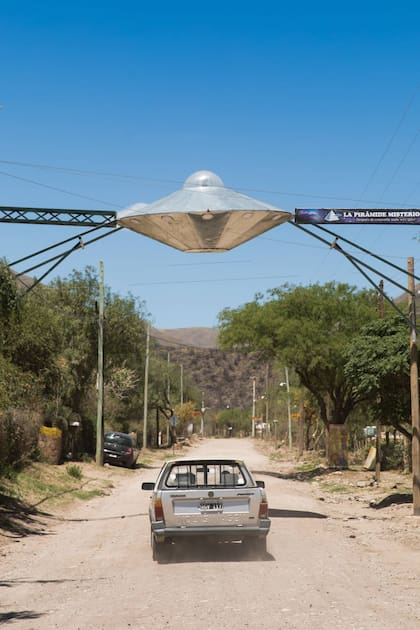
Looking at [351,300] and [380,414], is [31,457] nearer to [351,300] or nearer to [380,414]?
[380,414]

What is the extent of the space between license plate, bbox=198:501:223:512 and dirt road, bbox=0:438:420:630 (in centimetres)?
76

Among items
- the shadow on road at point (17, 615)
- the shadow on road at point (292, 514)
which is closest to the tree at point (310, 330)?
the shadow on road at point (292, 514)

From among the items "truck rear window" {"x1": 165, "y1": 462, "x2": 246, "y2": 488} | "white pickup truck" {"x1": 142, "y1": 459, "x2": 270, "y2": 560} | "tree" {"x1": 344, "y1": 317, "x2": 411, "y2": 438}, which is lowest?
"white pickup truck" {"x1": 142, "y1": 459, "x2": 270, "y2": 560}

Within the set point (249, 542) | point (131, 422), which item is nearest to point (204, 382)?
point (131, 422)

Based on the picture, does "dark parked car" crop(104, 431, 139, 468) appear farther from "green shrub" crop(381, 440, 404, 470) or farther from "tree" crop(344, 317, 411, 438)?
"tree" crop(344, 317, 411, 438)

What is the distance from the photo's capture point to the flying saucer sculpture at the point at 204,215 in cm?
1820

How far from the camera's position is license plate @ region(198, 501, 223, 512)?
13102mm

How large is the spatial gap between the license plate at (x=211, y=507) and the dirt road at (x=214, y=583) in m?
0.76

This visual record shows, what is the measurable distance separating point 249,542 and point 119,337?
3555 centimetres

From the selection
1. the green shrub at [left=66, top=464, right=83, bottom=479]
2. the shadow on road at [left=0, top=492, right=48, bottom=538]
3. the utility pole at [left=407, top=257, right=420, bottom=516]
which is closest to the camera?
the shadow on road at [left=0, top=492, right=48, bottom=538]

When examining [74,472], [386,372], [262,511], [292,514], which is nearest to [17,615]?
[262,511]

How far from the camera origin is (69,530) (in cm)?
1858

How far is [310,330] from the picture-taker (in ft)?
125

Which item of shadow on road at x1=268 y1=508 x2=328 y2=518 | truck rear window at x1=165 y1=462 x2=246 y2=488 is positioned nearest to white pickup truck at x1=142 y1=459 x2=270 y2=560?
truck rear window at x1=165 y1=462 x2=246 y2=488
